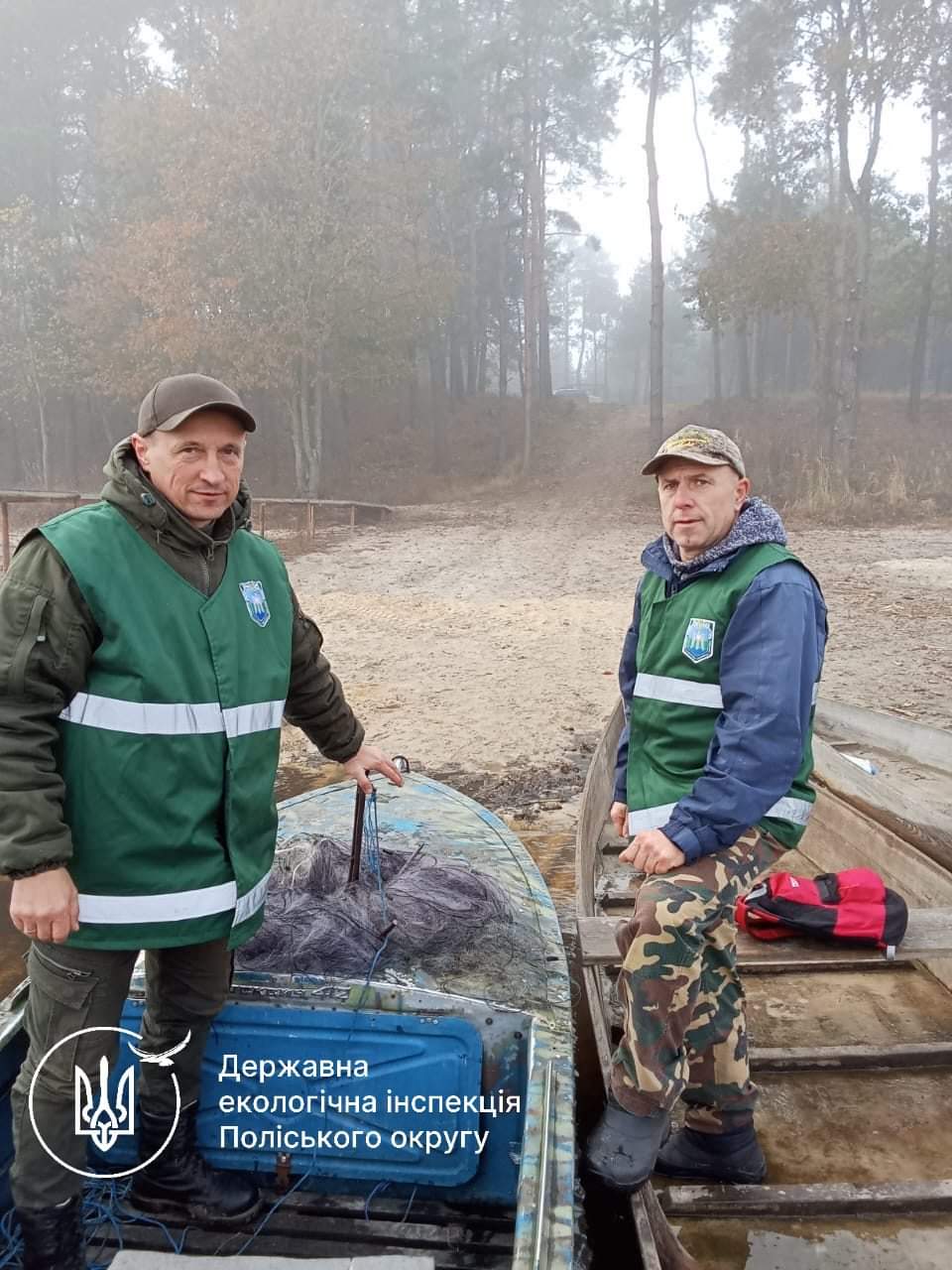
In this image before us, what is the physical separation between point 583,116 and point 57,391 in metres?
17.9

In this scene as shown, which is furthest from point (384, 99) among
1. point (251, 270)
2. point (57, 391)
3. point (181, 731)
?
point (181, 731)

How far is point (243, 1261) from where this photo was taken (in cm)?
225

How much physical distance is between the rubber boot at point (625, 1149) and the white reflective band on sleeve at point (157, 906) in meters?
1.15

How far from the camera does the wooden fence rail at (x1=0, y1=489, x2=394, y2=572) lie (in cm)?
1223

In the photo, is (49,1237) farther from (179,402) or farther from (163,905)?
(179,402)

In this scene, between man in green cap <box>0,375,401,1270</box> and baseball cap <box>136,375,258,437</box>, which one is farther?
baseball cap <box>136,375,258,437</box>

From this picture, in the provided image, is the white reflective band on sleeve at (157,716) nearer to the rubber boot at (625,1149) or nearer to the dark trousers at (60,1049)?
the dark trousers at (60,1049)

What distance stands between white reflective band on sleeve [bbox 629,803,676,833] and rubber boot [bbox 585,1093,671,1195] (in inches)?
28.6

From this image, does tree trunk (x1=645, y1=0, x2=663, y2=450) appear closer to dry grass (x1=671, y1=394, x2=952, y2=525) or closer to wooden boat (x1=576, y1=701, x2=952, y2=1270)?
dry grass (x1=671, y1=394, x2=952, y2=525)

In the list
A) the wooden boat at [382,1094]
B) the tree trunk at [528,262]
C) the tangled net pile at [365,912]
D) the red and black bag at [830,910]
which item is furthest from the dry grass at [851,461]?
the wooden boat at [382,1094]

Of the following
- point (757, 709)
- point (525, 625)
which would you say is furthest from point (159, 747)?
point (525, 625)

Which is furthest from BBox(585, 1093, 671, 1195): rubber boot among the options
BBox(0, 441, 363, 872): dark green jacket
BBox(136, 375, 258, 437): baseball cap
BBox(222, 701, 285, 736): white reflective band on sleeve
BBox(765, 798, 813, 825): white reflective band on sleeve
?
BBox(136, 375, 258, 437): baseball cap

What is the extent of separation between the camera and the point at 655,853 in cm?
231

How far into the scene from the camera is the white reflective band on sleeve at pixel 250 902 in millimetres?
2299
